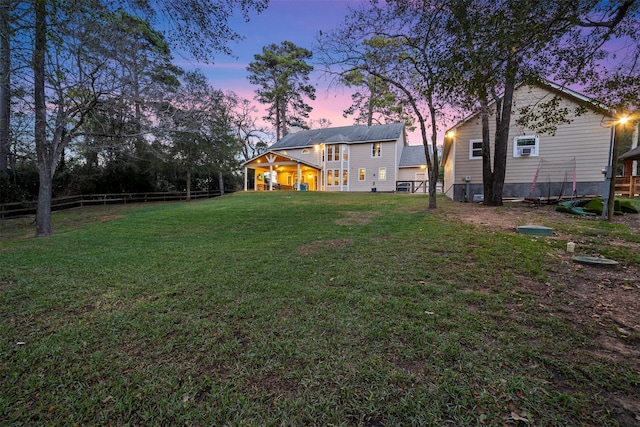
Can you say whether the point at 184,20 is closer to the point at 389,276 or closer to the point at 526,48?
the point at 389,276

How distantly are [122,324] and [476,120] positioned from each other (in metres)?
15.5

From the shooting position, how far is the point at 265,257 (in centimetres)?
504

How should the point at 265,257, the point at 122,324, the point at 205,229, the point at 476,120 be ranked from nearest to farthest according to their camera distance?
the point at 122,324 → the point at 265,257 → the point at 205,229 → the point at 476,120

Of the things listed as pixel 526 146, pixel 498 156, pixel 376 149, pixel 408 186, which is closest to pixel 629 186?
pixel 526 146

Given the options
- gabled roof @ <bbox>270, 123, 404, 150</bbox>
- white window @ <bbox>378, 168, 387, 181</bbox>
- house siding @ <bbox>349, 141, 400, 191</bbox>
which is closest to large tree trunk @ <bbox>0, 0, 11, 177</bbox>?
gabled roof @ <bbox>270, 123, 404, 150</bbox>

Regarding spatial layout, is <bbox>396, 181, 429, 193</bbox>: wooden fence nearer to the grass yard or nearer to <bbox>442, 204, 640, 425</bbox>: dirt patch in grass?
<bbox>442, 204, 640, 425</bbox>: dirt patch in grass

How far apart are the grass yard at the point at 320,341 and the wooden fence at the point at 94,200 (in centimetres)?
1262

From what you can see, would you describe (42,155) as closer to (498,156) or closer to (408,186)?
(498,156)

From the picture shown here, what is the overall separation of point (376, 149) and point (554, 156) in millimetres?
13944

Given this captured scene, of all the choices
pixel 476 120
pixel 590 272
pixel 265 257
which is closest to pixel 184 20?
pixel 265 257

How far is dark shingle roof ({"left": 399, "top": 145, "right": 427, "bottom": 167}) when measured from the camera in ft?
85.9

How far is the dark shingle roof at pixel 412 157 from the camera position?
2617 cm

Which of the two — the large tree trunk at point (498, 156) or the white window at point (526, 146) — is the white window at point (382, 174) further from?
the large tree trunk at point (498, 156)

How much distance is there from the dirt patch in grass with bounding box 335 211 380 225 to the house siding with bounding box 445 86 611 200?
7.20 metres
